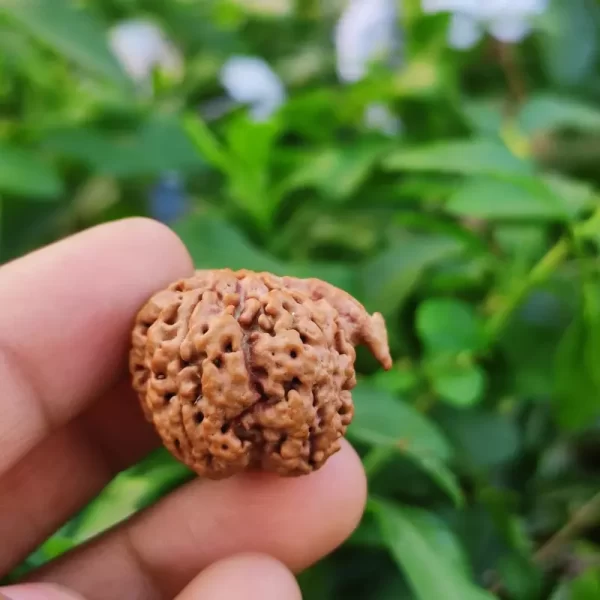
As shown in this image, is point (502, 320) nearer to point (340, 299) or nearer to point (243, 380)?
point (340, 299)

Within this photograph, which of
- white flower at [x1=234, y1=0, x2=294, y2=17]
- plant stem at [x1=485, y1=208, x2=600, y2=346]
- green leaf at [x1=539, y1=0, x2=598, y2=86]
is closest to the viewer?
plant stem at [x1=485, y1=208, x2=600, y2=346]

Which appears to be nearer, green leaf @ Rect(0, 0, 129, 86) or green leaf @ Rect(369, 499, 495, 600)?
green leaf @ Rect(369, 499, 495, 600)

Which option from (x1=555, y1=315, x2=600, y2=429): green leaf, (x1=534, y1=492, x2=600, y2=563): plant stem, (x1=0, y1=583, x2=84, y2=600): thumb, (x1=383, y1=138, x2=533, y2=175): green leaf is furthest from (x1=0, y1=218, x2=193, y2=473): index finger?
(x1=534, y1=492, x2=600, y2=563): plant stem

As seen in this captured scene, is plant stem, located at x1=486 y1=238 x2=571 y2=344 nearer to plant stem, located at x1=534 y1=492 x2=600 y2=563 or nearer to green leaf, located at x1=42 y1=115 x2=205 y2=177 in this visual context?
plant stem, located at x1=534 y1=492 x2=600 y2=563

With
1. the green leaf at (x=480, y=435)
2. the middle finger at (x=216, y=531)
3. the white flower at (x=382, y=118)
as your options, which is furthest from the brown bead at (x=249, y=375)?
the white flower at (x=382, y=118)

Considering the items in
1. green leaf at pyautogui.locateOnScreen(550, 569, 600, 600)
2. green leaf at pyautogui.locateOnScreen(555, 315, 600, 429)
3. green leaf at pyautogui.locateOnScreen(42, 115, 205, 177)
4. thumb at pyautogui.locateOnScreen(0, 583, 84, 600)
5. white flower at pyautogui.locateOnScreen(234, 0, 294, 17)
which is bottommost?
green leaf at pyautogui.locateOnScreen(550, 569, 600, 600)

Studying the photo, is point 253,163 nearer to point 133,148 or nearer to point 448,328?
point 133,148

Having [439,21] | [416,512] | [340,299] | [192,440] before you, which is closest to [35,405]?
[192,440]

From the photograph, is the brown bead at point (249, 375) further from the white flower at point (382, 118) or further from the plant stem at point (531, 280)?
→ the white flower at point (382, 118)
